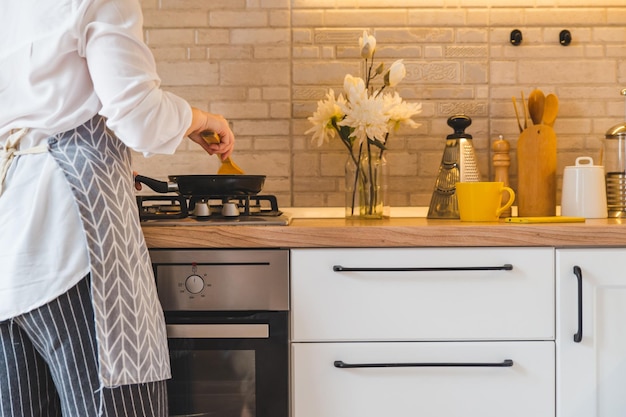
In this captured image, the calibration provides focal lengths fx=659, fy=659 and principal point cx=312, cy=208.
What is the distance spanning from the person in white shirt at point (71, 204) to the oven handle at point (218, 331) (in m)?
0.26

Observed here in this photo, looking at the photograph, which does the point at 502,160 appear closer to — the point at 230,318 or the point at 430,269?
the point at 430,269

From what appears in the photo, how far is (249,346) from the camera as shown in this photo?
157 cm

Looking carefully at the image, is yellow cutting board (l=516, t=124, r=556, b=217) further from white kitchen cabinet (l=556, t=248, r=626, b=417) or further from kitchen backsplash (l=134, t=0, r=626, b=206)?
white kitchen cabinet (l=556, t=248, r=626, b=417)

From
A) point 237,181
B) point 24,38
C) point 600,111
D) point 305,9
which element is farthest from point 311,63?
point 24,38

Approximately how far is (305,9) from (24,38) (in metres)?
1.16

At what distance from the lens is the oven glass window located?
5.20ft

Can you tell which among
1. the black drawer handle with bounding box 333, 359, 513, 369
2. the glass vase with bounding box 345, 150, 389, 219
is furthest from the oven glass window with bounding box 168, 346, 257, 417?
the glass vase with bounding box 345, 150, 389, 219

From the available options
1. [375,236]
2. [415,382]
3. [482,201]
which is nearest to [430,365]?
[415,382]

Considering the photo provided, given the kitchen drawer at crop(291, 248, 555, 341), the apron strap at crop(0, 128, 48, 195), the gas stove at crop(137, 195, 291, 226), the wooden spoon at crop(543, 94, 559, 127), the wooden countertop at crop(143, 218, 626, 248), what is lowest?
the kitchen drawer at crop(291, 248, 555, 341)

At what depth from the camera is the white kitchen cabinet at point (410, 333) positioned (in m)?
1.58

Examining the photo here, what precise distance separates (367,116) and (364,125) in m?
0.03

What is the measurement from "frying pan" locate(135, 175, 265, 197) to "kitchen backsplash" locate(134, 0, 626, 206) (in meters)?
0.46

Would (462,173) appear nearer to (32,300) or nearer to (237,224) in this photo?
(237,224)

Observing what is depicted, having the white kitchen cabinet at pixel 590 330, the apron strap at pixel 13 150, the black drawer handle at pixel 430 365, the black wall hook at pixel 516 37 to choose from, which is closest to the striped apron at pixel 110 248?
the apron strap at pixel 13 150
